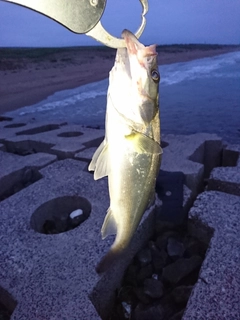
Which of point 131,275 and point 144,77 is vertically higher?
point 144,77

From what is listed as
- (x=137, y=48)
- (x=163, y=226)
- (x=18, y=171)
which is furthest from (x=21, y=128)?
(x=137, y=48)

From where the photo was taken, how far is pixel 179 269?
270 cm

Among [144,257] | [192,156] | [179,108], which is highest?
[192,156]

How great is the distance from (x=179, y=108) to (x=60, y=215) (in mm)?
10598

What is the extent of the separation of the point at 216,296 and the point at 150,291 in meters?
0.69

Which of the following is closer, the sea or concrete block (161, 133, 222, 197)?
concrete block (161, 133, 222, 197)

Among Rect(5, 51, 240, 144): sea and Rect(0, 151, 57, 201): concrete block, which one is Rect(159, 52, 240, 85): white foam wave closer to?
Rect(5, 51, 240, 144): sea

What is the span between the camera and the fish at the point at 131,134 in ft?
4.93

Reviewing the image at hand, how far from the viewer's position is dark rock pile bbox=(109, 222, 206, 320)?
2.43 meters

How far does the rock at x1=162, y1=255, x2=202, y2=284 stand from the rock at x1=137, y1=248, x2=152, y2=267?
0.24 meters

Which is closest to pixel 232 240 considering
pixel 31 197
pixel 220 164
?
pixel 31 197

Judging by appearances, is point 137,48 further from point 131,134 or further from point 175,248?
point 175,248

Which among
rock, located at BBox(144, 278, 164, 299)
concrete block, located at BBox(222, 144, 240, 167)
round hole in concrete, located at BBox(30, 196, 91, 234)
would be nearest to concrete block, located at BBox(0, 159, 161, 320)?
round hole in concrete, located at BBox(30, 196, 91, 234)

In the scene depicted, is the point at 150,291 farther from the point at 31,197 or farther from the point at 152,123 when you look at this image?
the point at 31,197
